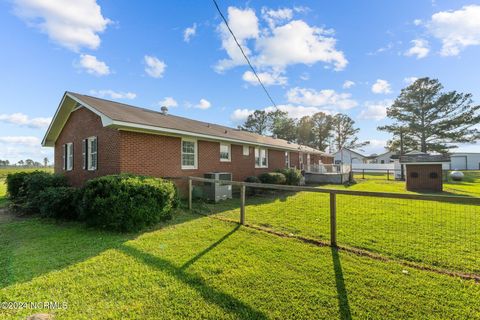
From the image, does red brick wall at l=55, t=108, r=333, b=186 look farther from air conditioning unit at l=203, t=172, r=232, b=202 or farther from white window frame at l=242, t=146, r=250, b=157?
air conditioning unit at l=203, t=172, r=232, b=202

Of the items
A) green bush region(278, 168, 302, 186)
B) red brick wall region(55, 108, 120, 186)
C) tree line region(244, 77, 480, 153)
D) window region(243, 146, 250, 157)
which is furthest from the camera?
tree line region(244, 77, 480, 153)

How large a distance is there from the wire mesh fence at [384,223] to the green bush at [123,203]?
2032mm

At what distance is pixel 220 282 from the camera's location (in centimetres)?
315

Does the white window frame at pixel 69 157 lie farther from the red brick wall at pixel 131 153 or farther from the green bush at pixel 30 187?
the green bush at pixel 30 187

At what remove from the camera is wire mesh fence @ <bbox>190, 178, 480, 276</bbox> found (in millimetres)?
3924

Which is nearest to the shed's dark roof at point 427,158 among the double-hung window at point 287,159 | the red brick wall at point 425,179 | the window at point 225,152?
the red brick wall at point 425,179

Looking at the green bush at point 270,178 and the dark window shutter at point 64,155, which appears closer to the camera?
the dark window shutter at point 64,155

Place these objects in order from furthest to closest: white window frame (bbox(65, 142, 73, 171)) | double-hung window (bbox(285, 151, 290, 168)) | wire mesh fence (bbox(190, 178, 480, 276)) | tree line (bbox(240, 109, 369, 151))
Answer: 1. tree line (bbox(240, 109, 369, 151))
2. double-hung window (bbox(285, 151, 290, 168))
3. white window frame (bbox(65, 142, 73, 171))
4. wire mesh fence (bbox(190, 178, 480, 276))

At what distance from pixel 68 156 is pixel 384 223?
46.9 feet

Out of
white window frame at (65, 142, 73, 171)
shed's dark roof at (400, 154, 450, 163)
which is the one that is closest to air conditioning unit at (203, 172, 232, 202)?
white window frame at (65, 142, 73, 171)

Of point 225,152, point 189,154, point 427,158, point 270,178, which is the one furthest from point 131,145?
point 427,158

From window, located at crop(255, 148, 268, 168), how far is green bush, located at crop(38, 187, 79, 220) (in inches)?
408

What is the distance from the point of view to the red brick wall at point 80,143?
832 centimetres

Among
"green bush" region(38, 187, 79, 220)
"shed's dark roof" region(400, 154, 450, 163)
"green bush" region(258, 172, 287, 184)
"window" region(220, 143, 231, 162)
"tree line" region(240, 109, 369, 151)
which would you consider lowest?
"green bush" region(38, 187, 79, 220)
